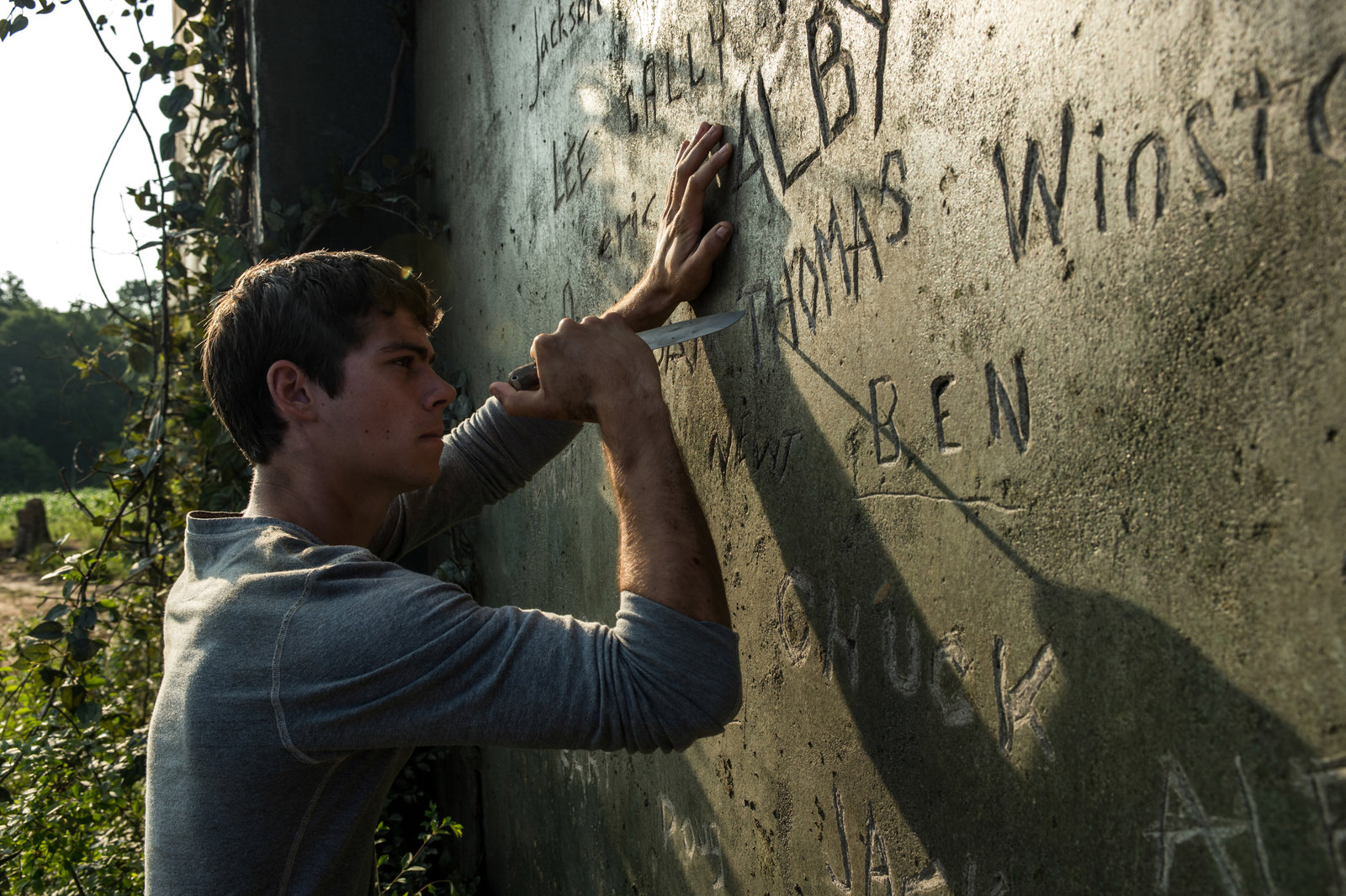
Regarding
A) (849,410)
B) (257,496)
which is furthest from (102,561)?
(849,410)

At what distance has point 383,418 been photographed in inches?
70.6

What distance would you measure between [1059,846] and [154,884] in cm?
142

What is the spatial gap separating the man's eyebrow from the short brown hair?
0.17 ft

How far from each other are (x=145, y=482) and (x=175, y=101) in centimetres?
177

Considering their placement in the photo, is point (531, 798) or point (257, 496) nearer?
point (257, 496)

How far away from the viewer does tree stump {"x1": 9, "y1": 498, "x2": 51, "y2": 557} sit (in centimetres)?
1639

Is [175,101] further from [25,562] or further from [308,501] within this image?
[25,562]

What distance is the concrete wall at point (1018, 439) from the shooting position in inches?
31.7

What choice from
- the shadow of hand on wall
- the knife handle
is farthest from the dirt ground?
the shadow of hand on wall

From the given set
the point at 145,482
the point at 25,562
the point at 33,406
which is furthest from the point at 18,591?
the point at 33,406

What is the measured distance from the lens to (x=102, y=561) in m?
3.95

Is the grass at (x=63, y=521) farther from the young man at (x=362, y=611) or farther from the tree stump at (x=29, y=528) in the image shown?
the young man at (x=362, y=611)

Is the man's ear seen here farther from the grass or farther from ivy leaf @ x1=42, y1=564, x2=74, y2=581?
the grass

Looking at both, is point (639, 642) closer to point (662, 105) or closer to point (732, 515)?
point (732, 515)
